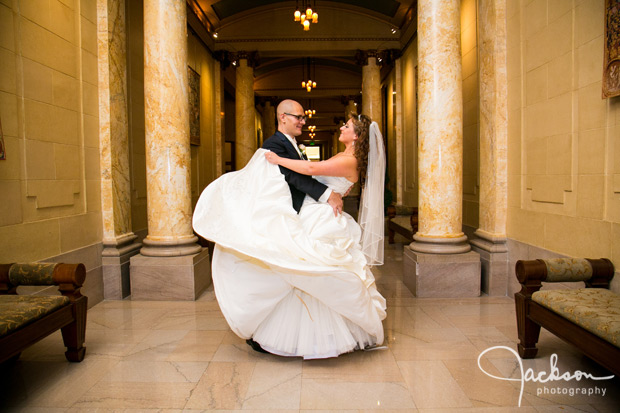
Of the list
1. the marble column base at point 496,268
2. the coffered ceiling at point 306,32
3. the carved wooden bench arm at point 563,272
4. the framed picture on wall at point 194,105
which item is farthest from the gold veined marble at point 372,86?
the carved wooden bench arm at point 563,272

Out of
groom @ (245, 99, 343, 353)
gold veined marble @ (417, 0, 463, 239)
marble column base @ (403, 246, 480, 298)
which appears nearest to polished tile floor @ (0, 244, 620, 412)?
groom @ (245, 99, 343, 353)

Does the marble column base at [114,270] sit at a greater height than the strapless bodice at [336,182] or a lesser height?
lesser

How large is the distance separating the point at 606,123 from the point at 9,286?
178 inches

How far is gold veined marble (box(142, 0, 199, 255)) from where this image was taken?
4.59 m

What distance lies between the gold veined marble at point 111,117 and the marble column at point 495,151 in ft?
13.8

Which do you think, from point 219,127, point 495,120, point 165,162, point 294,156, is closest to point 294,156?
point 294,156

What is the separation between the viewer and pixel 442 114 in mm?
4543

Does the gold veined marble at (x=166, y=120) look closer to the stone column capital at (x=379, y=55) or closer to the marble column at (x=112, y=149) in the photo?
the marble column at (x=112, y=149)

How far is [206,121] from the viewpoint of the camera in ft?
31.8

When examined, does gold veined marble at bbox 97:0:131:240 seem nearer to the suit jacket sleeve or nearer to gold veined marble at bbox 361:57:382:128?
the suit jacket sleeve

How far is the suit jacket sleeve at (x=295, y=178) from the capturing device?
315 centimetres

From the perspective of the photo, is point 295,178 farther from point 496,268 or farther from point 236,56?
point 236,56

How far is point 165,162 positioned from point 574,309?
157 inches

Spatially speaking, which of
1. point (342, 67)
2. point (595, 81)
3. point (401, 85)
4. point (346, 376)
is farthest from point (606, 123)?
point (342, 67)
